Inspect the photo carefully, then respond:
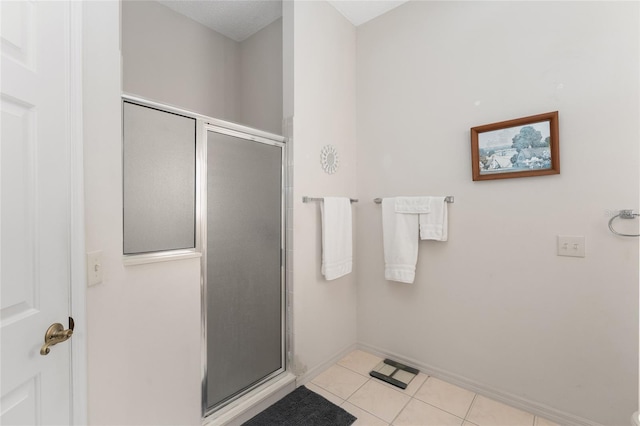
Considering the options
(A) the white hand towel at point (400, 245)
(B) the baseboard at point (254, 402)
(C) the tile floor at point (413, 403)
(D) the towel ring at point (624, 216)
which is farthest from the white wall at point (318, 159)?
(D) the towel ring at point (624, 216)

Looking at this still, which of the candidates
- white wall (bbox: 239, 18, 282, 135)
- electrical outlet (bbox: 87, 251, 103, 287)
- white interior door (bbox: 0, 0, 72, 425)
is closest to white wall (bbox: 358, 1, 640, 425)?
white wall (bbox: 239, 18, 282, 135)

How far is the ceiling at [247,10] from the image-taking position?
225 centimetres

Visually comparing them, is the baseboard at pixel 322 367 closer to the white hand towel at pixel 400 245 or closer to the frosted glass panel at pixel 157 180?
the white hand towel at pixel 400 245

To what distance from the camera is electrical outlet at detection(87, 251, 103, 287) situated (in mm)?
1027

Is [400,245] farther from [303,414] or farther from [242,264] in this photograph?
[303,414]

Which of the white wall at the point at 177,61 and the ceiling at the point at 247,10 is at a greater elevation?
the ceiling at the point at 247,10

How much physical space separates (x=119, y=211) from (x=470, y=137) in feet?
6.69

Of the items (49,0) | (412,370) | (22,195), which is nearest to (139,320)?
(22,195)

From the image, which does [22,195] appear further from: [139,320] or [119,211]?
[139,320]

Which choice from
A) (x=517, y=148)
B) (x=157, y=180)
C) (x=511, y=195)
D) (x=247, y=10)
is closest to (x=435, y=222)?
(x=511, y=195)

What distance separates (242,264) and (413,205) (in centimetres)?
127

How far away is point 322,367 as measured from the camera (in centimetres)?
221

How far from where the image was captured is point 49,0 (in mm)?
895

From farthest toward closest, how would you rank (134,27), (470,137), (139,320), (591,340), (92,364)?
(134,27) < (470,137) < (591,340) < (139,320) < (92,364)
